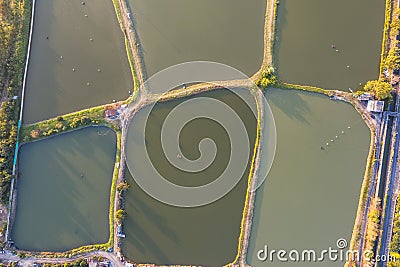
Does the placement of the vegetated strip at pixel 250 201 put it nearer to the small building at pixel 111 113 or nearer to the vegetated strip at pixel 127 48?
the vegetated strip at pixel 127 48

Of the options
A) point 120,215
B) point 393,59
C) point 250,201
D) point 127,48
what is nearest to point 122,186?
point 120,215

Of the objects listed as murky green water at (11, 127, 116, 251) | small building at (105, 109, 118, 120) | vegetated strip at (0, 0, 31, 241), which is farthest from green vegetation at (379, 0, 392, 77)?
vegetated strip at (0, 0, 31, 241)

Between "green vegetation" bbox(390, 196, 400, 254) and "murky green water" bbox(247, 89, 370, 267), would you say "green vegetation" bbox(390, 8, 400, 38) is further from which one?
"green vegetation" bbox(390, 196, 400, 254)

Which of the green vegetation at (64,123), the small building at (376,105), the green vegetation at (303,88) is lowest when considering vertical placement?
the green vegetation at (64,123)

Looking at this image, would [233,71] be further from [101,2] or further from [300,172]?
[101,2]

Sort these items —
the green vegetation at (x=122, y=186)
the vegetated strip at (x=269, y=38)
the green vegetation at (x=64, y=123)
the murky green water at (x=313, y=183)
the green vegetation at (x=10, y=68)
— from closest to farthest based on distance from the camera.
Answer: the murky green water at (x=313, y=183) < the green vegetation at (x=122, y=186) < the vegetated strip at (x=269, y=38) < the green vegetation at (x=10, y=68) < the green vegetation at (x=64, y=123)

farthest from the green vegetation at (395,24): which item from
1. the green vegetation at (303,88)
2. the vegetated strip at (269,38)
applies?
the vegetated strip at (269,38)
